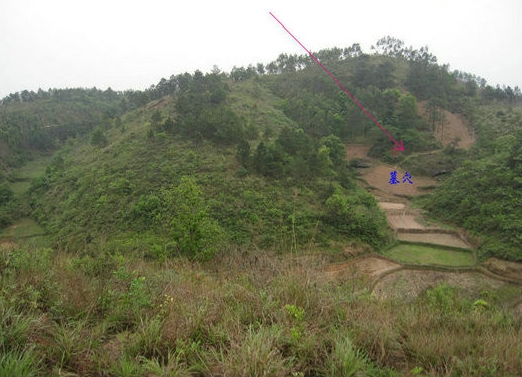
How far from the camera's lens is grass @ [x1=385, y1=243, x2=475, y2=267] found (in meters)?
18.8

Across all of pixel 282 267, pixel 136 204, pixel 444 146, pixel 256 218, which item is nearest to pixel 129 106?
pixel 136 204

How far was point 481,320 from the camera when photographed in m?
3.91

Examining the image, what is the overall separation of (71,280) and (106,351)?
1.47 m

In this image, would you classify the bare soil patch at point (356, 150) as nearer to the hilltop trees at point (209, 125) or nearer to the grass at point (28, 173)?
the hilltop trees at point (209, 125)

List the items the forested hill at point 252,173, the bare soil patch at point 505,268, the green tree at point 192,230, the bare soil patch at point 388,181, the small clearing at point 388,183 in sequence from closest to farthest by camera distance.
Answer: the green tree at point 192,230
the bare soil patch at point 505,268
the forested hill at point 252,173
the small clearing at point 388,183
the bare soil patch at point 388,181

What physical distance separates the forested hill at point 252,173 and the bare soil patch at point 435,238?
143 cm

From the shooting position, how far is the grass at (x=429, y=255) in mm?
18750

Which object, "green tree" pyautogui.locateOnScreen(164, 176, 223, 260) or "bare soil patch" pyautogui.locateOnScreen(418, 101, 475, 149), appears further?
"bare soil patch" pyautogui.locateOnScreen(418, 101, 475, 149)

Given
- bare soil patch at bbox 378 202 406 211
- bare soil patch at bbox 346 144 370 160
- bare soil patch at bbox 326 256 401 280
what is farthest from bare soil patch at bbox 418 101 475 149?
bare soil patch at bbox 326 256 401 280

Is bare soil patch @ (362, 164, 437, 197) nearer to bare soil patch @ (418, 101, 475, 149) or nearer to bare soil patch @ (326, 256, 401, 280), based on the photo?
bare soil patch @ (418, 101, 475, 149)

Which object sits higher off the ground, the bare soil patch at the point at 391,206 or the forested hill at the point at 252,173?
the forested hill at the point at 252,173

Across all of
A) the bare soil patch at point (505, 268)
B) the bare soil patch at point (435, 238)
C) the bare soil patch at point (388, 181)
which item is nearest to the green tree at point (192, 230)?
the bare soil patch at point (435, 238)

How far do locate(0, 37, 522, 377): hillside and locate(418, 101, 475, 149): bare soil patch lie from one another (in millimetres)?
329

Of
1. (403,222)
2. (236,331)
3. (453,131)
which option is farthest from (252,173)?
(453,131)
